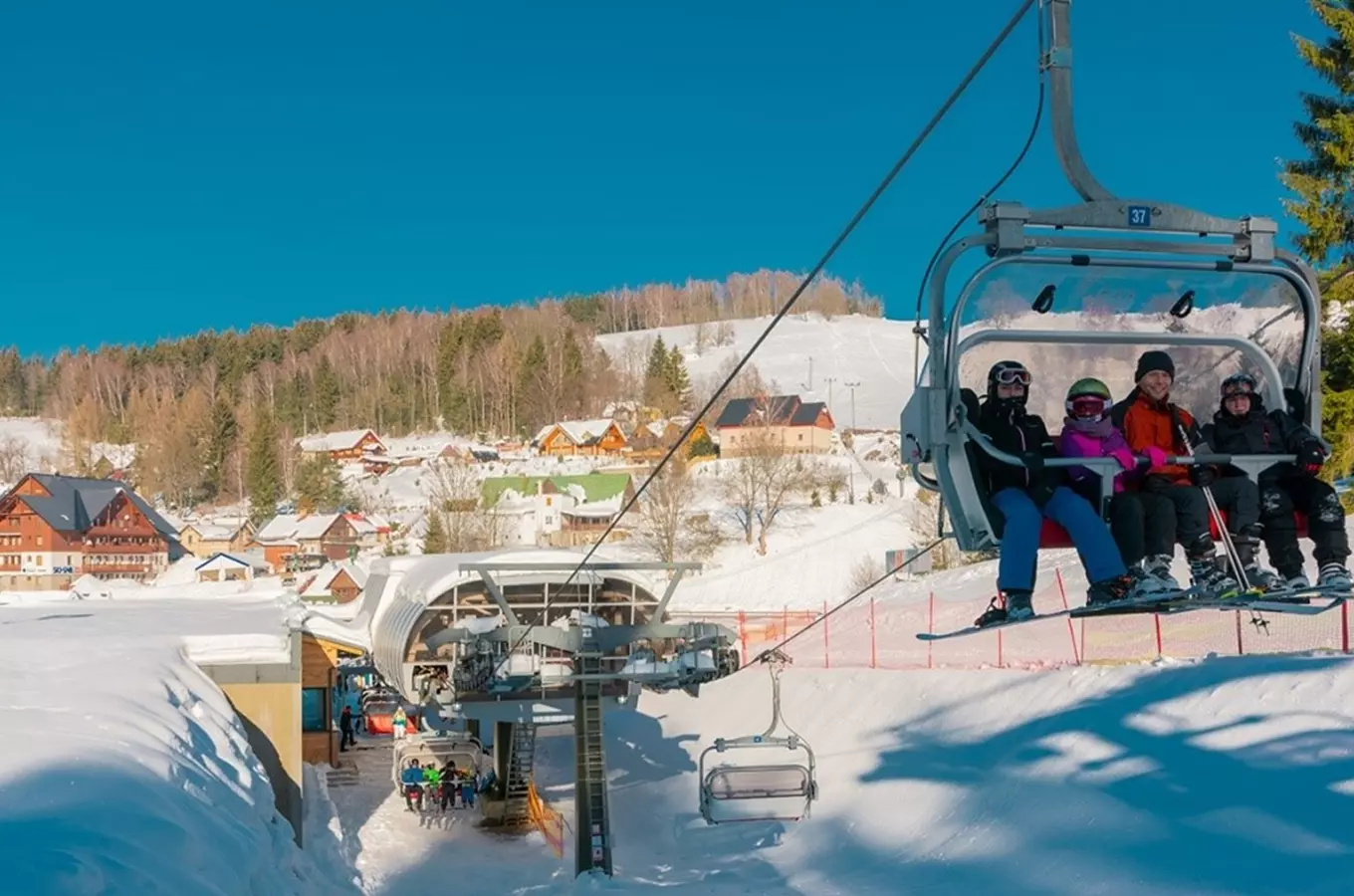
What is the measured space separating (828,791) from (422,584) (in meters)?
8.18

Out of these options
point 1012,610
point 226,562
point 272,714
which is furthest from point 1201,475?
point 226,562

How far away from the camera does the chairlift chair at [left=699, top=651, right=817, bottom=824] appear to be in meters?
14.9

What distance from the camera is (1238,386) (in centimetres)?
647

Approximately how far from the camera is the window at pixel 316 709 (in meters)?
25.7

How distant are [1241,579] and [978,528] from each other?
1297 millimetres

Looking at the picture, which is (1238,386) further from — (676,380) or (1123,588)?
(676,380)

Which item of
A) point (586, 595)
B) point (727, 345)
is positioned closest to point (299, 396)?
point (727, 345)

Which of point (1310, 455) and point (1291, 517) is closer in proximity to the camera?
point (1310, 455)

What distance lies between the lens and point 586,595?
24672mm

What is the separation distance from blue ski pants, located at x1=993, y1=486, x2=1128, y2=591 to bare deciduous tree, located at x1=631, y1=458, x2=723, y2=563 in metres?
47.1

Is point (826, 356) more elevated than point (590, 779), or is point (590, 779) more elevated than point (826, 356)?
point (826, 356)

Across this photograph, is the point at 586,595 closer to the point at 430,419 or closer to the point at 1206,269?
the point at 1206,269

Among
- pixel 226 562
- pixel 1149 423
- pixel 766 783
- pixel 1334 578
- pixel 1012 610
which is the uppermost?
pixel 1149 423

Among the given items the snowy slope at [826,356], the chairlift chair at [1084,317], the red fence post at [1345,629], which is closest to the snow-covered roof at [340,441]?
the snowy slope at [826,356]
